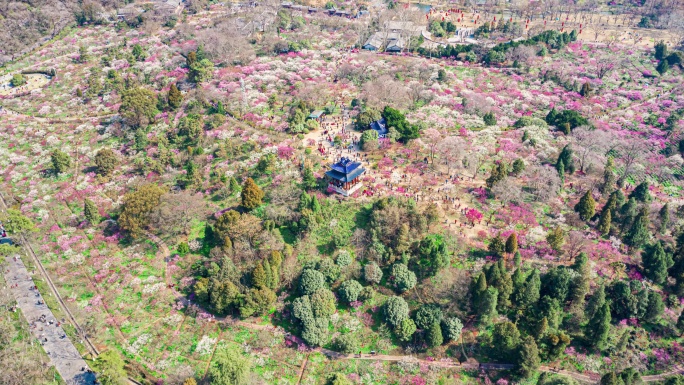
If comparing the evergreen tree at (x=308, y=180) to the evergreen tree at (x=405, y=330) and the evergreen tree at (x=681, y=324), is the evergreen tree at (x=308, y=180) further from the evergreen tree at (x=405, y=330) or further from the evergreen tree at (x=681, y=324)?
the evergreen tree at (x=681, y=324)

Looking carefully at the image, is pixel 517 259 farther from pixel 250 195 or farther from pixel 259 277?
pixel 250 195

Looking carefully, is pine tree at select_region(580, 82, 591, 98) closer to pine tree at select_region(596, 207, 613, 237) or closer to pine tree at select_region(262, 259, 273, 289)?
pine tree at select_region(596, 207, 613, 237)

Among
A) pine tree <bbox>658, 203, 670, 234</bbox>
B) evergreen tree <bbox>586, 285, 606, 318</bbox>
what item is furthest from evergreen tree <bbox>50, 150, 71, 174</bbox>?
pine tree <bbox>658, 203, 670, 234</bbox>

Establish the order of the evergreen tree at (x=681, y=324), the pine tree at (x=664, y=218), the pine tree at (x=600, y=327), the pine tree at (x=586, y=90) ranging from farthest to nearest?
the pine tree at (x=586, y=90)
the pine tree at (x=664, y=218)
the evergreen tree at (x=681, y=324)
the pine tree at (x=600, y=327)

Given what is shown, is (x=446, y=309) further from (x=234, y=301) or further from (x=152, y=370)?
(x=152, y=370)

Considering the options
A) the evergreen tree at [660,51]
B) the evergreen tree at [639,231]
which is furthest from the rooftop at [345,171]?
the evergreen tree at [660,51]

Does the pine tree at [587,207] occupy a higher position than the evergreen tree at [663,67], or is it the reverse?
the evergreen tree at [663,67]

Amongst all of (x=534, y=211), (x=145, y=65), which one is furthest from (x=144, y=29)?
(x=534, y=211)

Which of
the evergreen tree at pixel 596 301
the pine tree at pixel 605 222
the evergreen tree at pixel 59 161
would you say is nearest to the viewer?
the evergreen tree at pixel 596 301
